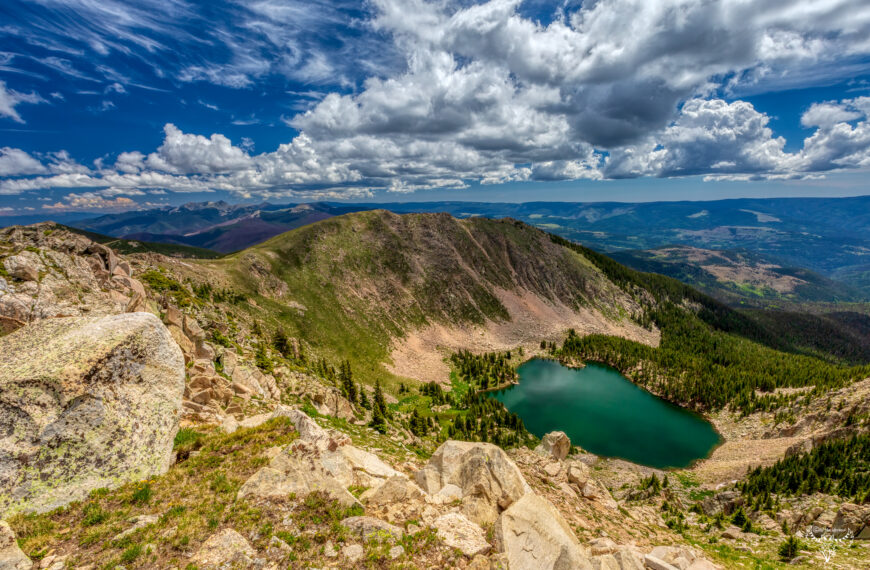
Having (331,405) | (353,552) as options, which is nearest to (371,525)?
(353,552)

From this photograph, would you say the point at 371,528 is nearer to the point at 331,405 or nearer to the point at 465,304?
the point at 331,405

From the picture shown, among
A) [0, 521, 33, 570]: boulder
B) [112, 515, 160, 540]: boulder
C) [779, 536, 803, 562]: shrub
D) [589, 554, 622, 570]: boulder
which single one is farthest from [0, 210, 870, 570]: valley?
[0, 521, 33, 570]: boulder

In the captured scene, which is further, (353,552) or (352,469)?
(352,469)

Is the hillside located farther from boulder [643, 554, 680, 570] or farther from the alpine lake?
boulder [643, 554, 680, 570]

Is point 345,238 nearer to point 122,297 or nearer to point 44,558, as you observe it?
point 122,297

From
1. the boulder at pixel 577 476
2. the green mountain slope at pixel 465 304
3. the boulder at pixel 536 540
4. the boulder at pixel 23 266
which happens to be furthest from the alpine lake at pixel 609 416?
the boulder at pixel 23 266

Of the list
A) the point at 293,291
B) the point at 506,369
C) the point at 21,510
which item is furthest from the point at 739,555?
the point at 293,291

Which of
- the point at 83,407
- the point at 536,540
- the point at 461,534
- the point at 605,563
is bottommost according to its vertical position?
the point at 605,563
